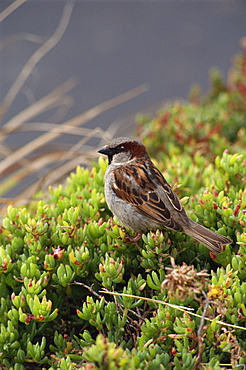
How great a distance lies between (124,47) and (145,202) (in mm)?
7793

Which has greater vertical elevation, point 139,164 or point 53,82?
point 53,82

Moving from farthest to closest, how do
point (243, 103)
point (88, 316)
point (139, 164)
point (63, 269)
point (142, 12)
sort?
point (142, 12), point (243, 103), point (139, 164), point (63, 269), point (88, 316)

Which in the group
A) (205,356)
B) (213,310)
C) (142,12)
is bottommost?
(205,356)

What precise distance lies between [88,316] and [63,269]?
0.30 meters

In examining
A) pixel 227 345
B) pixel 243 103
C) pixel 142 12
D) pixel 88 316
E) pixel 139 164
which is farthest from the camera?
pixel 142 12

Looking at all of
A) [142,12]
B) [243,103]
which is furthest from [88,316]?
[142,12]

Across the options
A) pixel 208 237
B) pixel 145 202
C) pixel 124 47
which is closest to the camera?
pixel 208 237

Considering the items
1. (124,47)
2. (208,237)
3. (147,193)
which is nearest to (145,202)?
(147,193)

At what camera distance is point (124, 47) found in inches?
392

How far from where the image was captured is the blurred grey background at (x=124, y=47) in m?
9.53

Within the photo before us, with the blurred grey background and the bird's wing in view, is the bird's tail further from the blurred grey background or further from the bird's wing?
the blurred grey background

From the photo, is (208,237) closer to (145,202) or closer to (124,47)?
(145,202)

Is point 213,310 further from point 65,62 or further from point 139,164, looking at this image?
point 65,62

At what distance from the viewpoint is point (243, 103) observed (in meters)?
5.37
